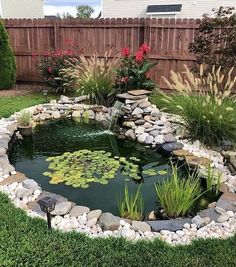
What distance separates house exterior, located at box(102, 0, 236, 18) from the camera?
16142 mm

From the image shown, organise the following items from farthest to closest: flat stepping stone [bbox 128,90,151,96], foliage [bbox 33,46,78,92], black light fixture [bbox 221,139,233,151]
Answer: foliage [bbox 33,46,78,92]
flat stepping stone [bbox 128,90,151,96]
black light fixture [bbox 221,139,233,151]

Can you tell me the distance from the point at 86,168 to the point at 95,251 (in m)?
1.98

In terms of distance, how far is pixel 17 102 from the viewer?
761cm

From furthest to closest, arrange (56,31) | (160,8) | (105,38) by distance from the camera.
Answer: (160,8) → (56,31) → (105,38)

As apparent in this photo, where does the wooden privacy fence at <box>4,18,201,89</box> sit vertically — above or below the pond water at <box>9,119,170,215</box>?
above

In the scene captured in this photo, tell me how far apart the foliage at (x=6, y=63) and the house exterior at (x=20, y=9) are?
8.37 metres

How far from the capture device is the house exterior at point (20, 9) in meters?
16.3

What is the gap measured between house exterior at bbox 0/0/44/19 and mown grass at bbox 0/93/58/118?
32.0 feet

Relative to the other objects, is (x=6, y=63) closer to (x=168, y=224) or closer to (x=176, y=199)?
(x=176, y=199)

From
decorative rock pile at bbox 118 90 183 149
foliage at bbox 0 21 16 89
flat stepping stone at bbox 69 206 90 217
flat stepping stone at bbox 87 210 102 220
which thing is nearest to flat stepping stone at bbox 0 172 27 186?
flat stepping stone at bbox 69 206 90 217

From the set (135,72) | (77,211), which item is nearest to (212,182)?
(77,211)

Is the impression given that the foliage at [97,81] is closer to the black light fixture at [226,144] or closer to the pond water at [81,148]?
the pond water at [81,148]

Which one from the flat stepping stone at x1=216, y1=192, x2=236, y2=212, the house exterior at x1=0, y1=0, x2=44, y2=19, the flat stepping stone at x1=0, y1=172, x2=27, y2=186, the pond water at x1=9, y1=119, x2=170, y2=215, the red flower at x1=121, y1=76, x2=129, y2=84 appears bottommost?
the pond water at x1=9, y1=119, x2=170, y2=215

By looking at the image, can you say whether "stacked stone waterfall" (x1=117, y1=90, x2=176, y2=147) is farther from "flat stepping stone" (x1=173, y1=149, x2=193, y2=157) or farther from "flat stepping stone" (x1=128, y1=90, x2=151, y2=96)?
"flat stepping stone" (x1=173, y1=149, x2=193, y2=157)
